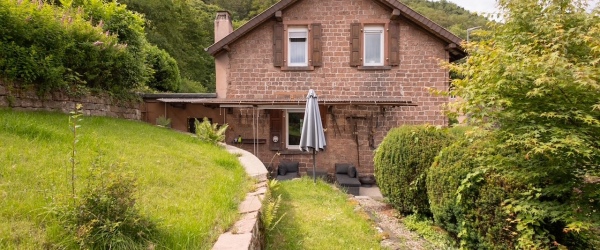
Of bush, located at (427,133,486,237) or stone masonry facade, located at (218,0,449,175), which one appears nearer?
bush, located at (427,133,486,237)

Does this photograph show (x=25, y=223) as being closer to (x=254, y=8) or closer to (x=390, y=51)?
(x=390, y=51)

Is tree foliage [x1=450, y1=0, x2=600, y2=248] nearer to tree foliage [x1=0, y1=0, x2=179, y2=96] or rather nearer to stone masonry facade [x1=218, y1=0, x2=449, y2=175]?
stone masonry facade [x1=218, y1=0, x2=449, y2=175]

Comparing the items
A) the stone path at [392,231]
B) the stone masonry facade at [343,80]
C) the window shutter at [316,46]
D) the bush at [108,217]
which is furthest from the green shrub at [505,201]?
the window shutter at [316,46]

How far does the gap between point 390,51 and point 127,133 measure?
8530 millimetres

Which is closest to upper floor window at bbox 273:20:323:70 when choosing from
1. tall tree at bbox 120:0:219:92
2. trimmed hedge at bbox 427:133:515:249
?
trimmed hedge at bbox 427:133:515:249

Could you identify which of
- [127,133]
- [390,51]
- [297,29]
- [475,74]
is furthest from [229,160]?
[390,51]

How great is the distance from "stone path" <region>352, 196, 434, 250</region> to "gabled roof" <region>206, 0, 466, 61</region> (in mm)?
6473

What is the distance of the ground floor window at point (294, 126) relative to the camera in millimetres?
11602

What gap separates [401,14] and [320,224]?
8480 mm

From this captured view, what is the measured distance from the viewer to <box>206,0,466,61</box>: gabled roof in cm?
1066

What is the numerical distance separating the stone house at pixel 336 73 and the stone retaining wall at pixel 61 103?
1389mm

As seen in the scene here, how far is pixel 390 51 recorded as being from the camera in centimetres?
1105

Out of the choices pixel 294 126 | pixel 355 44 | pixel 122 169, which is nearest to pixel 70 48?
pixel 122 169

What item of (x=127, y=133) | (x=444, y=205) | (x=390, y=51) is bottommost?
(x=444, y=205)
